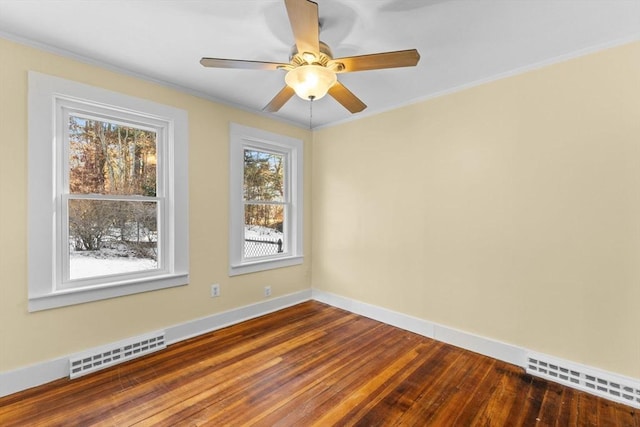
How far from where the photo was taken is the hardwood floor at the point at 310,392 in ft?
5.84

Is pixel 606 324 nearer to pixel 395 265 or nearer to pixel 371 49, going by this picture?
pixel 395 265

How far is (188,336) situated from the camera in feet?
9.39

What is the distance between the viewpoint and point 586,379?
6.82 feet

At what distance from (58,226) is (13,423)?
4.20 feet

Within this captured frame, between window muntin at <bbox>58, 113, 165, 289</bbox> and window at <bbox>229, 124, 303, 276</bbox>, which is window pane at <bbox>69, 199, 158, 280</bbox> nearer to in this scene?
window muntin at <bbox>58, 113, 165, 289</bbox>

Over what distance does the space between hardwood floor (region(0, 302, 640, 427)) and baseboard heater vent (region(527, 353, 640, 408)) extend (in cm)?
7

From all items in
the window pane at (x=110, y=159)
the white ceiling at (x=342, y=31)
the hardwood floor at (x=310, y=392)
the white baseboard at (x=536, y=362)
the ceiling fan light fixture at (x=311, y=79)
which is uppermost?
the white ceiling at (x=342, y=31)

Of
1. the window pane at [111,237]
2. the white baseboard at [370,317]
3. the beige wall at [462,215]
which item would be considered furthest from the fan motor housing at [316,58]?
the white baseboard at [370,317]

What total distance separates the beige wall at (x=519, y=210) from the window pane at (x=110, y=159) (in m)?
2.32

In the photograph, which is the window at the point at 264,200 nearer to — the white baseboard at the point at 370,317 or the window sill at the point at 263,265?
the window sill at the point at 263,265

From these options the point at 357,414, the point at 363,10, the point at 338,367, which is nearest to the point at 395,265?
the point at 338,367

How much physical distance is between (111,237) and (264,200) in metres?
1.67

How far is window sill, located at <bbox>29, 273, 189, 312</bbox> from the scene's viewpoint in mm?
2102

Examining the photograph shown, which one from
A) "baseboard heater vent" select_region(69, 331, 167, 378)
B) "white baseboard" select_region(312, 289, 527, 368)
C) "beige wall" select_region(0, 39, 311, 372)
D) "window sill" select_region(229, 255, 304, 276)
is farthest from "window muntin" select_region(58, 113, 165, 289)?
"white baseboard" select_region(312, 289, 527, 368)
